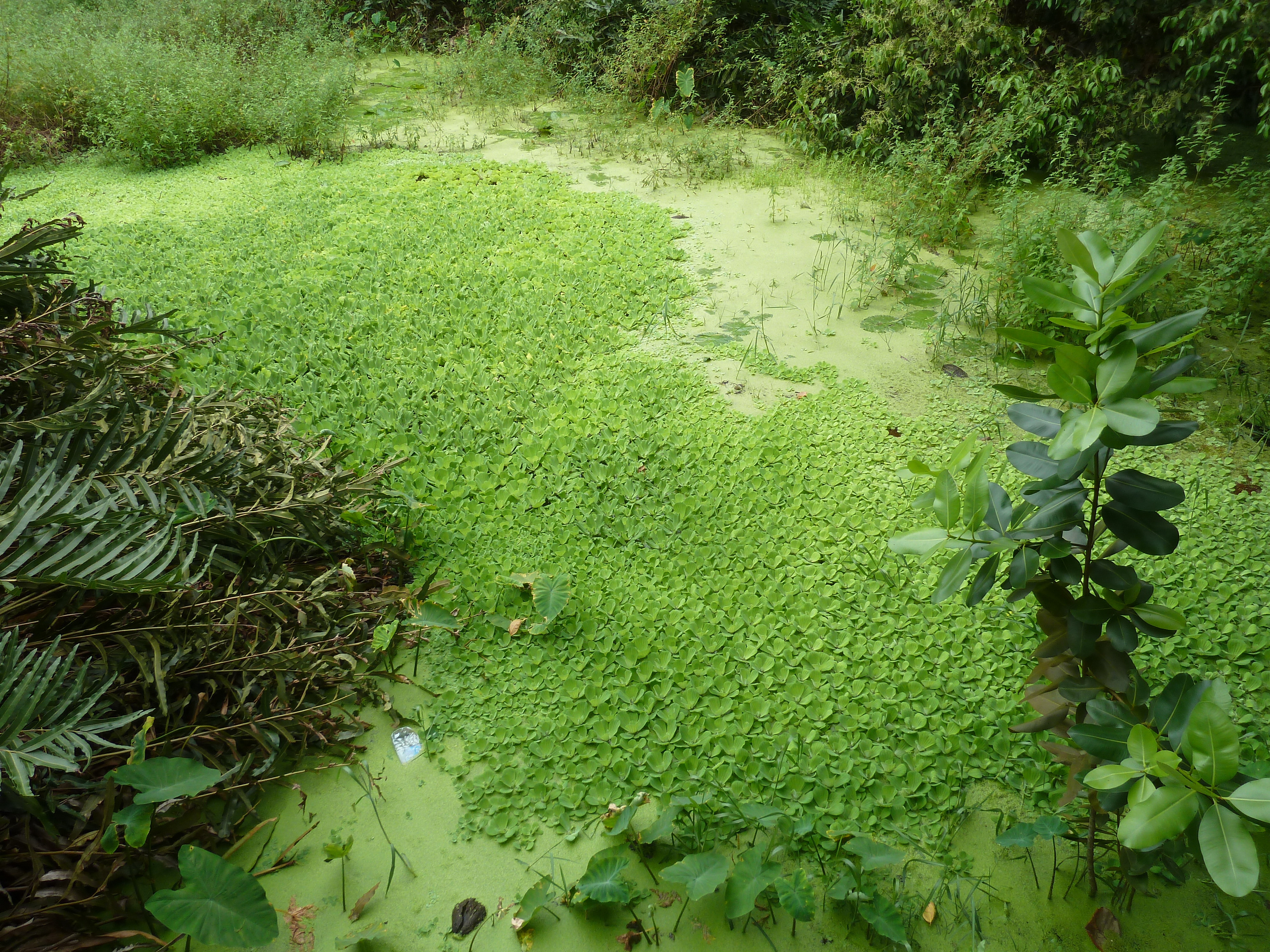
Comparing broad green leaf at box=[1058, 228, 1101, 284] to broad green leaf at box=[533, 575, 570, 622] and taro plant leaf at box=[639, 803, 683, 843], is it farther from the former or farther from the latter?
broad green leaf at box=[533, 575, 570, 622]

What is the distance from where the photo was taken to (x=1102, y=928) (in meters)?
1.48

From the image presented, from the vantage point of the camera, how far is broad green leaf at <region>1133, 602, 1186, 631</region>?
1.34 metres

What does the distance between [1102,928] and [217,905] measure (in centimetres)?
167

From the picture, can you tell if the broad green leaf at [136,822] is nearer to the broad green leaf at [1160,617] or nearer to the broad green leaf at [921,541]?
the broad green leaf at [921,541]

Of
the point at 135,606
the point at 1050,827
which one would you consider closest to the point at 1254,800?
the point at 1050,827

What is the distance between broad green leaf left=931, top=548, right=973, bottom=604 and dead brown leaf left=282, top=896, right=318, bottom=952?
4.56 feet

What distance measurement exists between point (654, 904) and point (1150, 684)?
4.43ft

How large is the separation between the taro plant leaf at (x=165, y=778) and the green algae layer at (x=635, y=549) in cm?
37

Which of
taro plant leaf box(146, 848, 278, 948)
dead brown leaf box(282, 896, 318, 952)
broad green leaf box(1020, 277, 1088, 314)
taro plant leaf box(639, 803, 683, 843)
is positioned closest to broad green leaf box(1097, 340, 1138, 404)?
broad green leaf box(1020, 277, 1088, 314)

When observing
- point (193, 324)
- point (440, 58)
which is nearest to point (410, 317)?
point (193, 324)

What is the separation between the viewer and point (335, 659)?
200cm

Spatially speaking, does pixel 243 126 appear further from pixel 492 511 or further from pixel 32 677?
pixel 32 677

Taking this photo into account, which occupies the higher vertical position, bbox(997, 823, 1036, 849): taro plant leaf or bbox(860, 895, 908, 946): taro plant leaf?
bbox(997, 823, 1036, 849): taro plant leaf

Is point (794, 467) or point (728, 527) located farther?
point (794, 467)
